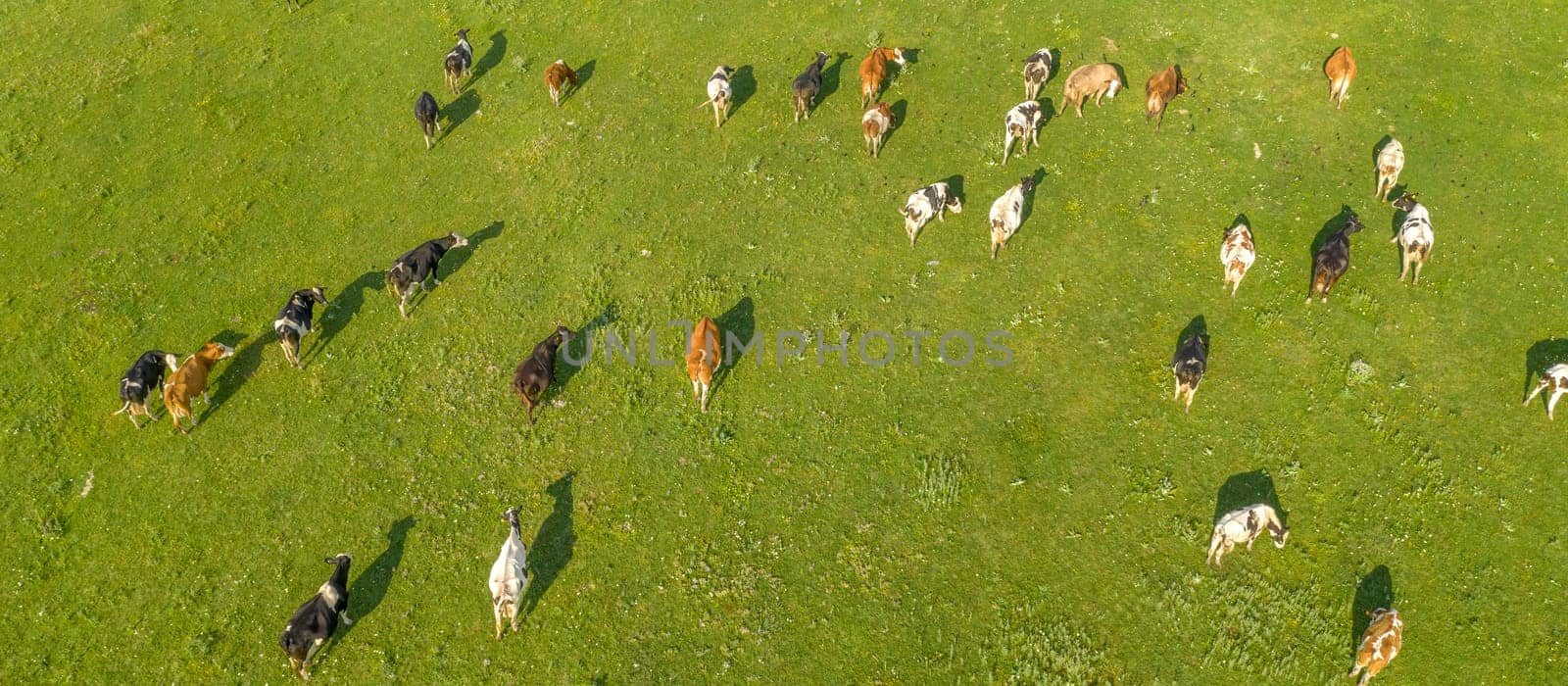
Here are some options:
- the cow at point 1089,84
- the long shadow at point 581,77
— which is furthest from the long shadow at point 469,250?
the cow at point 1089,84

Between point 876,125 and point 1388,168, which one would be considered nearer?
point 1388,168

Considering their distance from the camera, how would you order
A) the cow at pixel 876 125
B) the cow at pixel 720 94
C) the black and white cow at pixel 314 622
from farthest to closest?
the cow at pixel 720 94, the cow at pixel 876 125, the black and white cow at pixel 314 622

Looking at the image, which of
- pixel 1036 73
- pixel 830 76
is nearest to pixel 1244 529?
pixel 1036 73

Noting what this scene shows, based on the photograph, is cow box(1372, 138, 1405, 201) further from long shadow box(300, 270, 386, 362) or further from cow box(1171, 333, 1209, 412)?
long shadow box(300, 270, 386, 362)

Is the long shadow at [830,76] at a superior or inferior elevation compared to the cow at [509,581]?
superior

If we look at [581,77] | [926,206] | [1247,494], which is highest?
[581,77]

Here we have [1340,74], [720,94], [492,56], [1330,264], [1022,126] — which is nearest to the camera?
[1330,264]

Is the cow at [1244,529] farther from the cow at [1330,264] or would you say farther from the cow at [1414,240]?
the cow at [1414,240]

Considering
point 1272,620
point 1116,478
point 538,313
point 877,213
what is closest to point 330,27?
point 538,313

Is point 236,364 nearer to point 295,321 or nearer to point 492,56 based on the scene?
point 295,321
